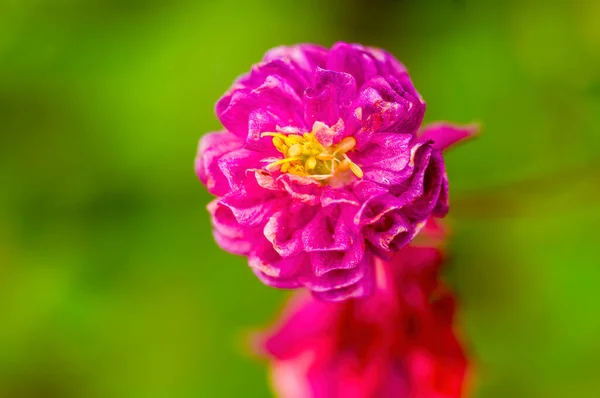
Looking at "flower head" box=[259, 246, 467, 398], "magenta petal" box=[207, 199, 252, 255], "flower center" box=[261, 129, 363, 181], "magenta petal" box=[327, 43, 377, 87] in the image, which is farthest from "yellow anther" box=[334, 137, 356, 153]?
"flower head" box=[259, 246, 467, 398]

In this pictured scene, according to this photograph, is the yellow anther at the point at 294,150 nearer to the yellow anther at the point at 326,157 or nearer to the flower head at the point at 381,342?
the yellow anther at the point at 326,157

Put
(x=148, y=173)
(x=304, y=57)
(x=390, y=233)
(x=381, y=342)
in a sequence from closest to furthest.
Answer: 1. (x=390, y=233)
2. (x=304, y=57)
3. (x=381, y=342)
4. (x=148, y=173)

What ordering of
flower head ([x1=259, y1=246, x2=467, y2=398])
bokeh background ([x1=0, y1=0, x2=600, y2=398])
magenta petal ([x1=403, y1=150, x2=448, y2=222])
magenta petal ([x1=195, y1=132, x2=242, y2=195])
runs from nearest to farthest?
1. magenta petal ([x1=403, y1=150, x2=448, y2=222])
2. magenta petal ([x1=195, y1=132, x2=242, y2=195])
3. flower head ([x1=259, y1=246, x2=467, y2=398])
4. bokeh background ([x1=0, y1=0, x2=600, y2=398])

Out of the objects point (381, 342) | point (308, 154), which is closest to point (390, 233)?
point (308, 154)

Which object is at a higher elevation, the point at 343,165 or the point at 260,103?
the point at 260,103

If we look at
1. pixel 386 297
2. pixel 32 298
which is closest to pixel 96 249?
pixel 32 298

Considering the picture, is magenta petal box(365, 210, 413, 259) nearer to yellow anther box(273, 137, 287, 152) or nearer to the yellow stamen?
the yellow stamen

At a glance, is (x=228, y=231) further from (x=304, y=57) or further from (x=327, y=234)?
(x=304, y=57)
